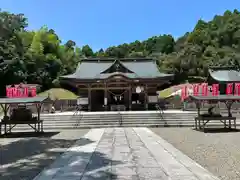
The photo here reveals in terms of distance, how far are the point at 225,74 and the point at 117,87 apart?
1263cm

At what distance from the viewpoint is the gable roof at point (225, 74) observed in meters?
27.7

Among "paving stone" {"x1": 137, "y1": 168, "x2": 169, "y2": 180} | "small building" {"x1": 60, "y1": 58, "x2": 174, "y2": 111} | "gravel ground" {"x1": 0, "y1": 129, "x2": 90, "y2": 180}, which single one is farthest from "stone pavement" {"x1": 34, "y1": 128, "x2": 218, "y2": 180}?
"small building" {"x1": 60, "y1": 58, "x2": 174, "y2": 111}

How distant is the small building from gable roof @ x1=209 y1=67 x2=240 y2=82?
732cm

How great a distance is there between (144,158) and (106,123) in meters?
9.98

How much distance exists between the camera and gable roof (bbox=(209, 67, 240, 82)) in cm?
2769

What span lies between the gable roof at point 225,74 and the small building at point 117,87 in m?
7.32

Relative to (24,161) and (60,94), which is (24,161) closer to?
(24,161)

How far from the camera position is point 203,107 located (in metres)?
22.5

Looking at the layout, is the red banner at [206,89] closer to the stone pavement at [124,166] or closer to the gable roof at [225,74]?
the gable roof at [225,74]

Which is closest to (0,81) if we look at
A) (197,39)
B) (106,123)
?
(106,123)

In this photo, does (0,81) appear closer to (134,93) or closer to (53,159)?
(134,93)

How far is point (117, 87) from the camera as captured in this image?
76.8ft

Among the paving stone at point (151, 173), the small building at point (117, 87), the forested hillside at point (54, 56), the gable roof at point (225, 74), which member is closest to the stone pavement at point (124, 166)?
the paving stone at point (151, 173)

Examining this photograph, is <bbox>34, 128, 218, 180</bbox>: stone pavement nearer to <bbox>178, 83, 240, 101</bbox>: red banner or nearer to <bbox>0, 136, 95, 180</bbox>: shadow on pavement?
<bbox>0, 136, 95, 180</bbox>: shadow on pavement
